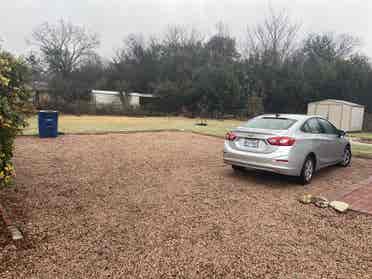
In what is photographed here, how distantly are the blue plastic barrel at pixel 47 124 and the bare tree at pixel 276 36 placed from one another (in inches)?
1106

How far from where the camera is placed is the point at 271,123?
212 inches

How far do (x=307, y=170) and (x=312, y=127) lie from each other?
98cm

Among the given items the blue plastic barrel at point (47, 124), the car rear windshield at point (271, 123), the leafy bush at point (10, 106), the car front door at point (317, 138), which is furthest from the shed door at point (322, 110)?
the leafy bush at point (10, 106)

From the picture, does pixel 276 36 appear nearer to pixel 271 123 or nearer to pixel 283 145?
pixel 271 123

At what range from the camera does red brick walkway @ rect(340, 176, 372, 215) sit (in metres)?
3.93

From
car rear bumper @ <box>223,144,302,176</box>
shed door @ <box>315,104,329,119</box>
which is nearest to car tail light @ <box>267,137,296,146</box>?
car rear bumper @ <box>223,144,302,176</box>

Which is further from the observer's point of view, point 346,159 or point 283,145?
point 346,159

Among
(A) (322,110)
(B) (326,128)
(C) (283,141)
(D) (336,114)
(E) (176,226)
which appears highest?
(A) (322,110)

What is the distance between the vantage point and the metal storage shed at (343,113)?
62.4ft

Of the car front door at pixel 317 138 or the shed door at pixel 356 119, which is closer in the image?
the car front door at pixel 317 138

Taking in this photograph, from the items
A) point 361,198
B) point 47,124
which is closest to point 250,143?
point 361,198

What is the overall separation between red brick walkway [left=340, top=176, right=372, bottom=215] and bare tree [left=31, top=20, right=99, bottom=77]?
129ft

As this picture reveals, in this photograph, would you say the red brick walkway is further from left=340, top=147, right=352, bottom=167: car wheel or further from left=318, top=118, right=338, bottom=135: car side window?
left=340, top=147, right=352, bottom=167: car wheel

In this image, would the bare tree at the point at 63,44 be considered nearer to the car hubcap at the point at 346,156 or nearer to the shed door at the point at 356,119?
the shed door at the point at 356,119
